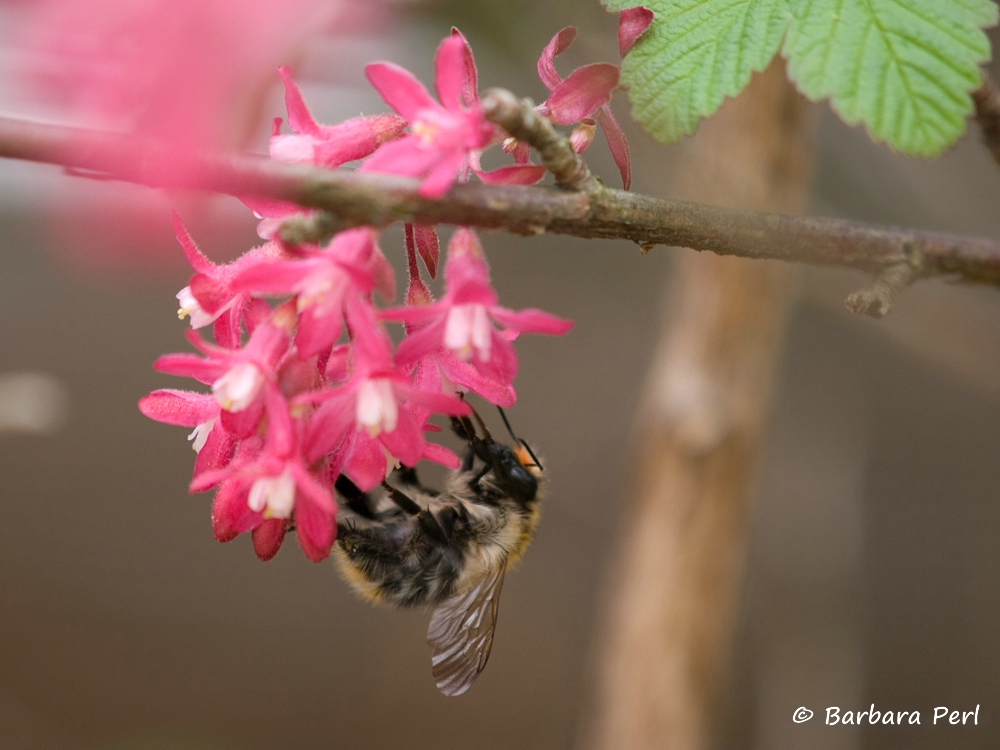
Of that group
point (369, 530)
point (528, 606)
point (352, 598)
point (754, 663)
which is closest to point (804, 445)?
point (754, 663)

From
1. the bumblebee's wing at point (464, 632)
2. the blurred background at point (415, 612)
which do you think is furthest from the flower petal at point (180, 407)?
the blurred background at point (415, 612)

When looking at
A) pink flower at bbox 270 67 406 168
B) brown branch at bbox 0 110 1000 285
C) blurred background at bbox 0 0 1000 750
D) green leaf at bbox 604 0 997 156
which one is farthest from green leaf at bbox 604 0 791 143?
blurred background at bbox 0 0 1000 750

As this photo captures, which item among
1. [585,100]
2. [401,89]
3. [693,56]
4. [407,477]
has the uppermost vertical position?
[693,56]

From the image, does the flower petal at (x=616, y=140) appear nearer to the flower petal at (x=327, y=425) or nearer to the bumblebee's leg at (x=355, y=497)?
the flower petal at (x=327, y=425)

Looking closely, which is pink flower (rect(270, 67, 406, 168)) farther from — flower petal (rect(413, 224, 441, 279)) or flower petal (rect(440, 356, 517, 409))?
flower petal (rect(440, 356, 517, 409))

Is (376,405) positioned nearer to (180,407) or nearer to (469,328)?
(469,328)

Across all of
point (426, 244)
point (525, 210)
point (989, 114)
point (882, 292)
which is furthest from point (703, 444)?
point (525, 210)
